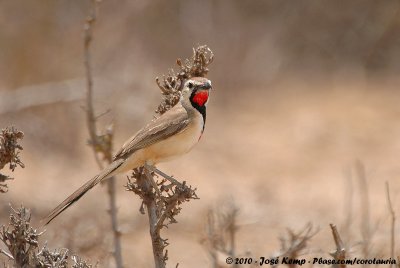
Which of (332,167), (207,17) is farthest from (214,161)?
(207,17)

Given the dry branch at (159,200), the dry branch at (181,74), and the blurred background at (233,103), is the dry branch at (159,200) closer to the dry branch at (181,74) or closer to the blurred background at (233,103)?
the dry branch at (181,74)

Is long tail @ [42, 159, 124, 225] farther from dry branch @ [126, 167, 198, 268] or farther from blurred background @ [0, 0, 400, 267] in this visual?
blurred background @ [0, 0, 400, 267]

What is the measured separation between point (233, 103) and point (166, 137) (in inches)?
260

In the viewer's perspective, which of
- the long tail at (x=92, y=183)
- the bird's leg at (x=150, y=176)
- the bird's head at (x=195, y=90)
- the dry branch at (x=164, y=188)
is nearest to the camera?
the dry branch at (x=164, y=188)

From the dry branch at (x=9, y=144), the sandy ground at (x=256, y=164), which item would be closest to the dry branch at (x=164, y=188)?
the dry branch at (x=9, y=144)

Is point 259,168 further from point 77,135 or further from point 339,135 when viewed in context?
point 77,135

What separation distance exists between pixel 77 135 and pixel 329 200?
2.80m

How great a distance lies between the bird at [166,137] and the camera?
424 cm

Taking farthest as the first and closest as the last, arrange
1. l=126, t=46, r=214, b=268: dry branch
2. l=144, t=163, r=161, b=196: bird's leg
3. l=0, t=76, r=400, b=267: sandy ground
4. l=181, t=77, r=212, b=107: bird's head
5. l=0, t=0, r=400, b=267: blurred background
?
l=0, t=0, r=400, b=267: blurred background < l=0, t=76, r=400, b=267: sandy ground < l=181, t=77, r=212, b=107: bird's head < l=144, t=163, r=161, b=196: bird's leg < l=126, t=46, r=214, b=268: dry branch

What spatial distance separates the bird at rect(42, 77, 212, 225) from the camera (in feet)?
13.9

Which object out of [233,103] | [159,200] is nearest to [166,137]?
[159,200]

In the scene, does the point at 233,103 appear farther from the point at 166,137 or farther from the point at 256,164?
the point at 166,137

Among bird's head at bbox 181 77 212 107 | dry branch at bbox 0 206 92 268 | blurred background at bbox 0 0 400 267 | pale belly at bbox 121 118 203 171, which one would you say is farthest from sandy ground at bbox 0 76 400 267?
dry branch at bbox 0 206 92 268

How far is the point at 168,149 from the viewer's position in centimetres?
433
